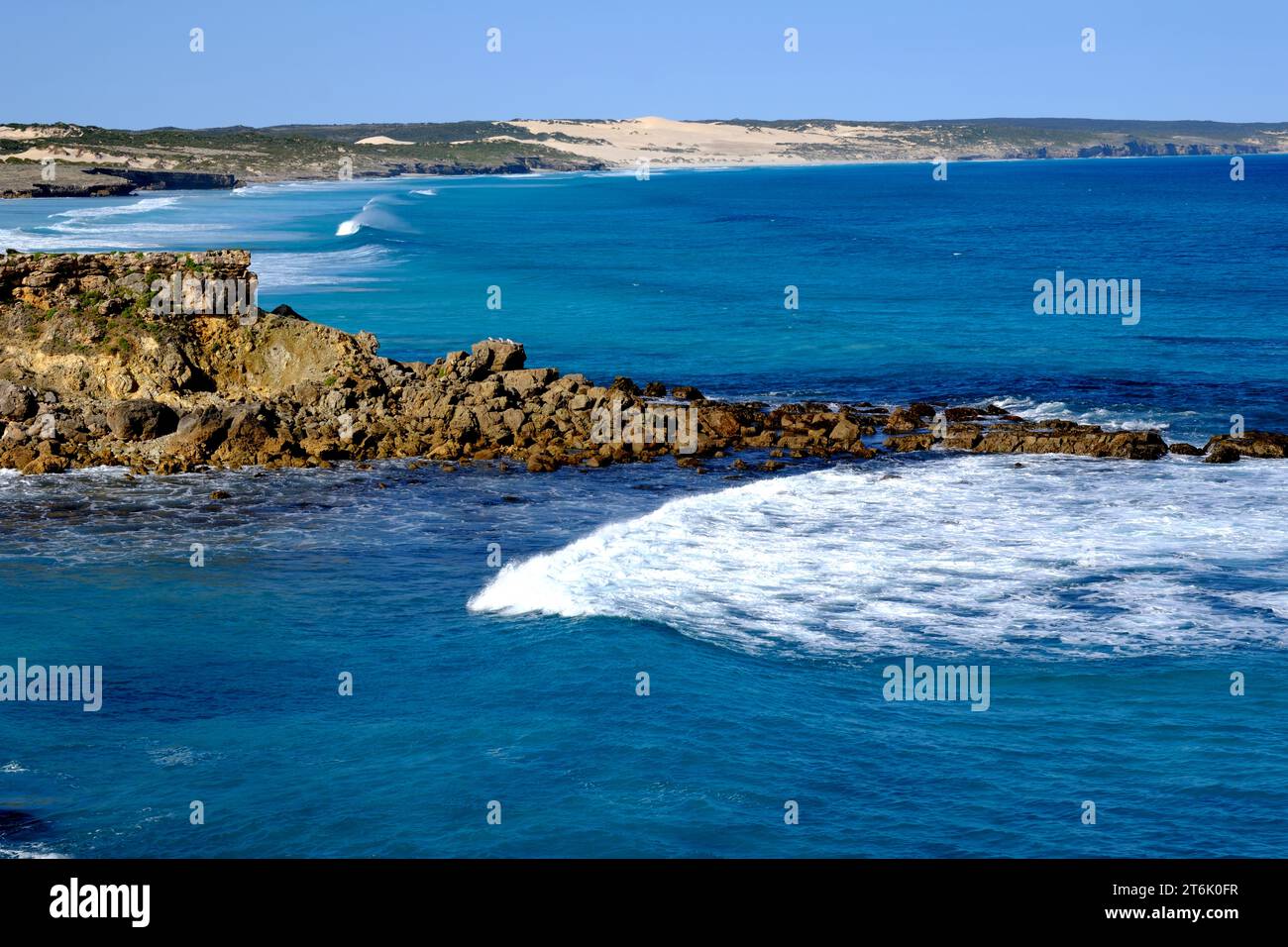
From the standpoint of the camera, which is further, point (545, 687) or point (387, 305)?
point (387, 305)

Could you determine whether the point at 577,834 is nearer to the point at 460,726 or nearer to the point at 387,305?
the point at 460,726

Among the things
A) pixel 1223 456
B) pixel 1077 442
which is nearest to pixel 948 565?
pixel 1077 442

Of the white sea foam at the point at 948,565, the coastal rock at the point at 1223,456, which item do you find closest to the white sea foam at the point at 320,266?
the white sea foam at the point at 948,565

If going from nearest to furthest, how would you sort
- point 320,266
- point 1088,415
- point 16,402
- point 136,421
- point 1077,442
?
point 136,421 → point 16,402 → point 1077,442 → point 1088,415 → point 320,266

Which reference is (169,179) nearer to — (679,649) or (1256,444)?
(1256,444)

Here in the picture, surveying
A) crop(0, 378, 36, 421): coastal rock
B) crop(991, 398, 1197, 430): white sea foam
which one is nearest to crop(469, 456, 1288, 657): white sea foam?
crop(991, 398, 1197, 430): white sea foam
